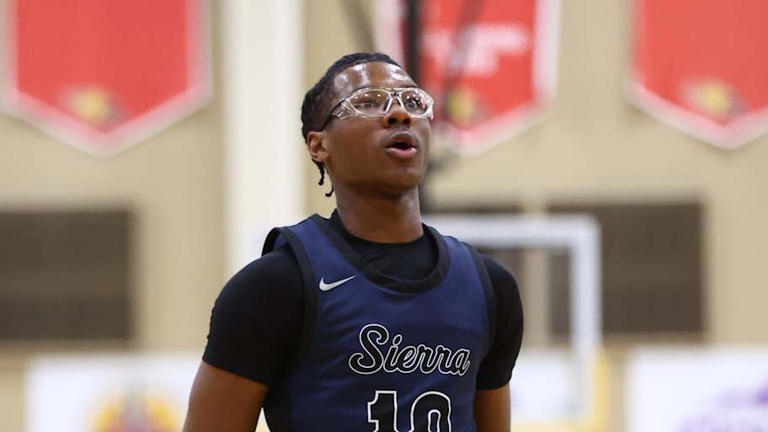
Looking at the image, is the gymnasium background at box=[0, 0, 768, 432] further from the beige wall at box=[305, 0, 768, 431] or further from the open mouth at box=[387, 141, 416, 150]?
the open mouth at box=[387, 141, 416, 150]

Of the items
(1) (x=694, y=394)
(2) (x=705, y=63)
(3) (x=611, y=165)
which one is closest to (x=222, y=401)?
(1) (x=694, y=394)

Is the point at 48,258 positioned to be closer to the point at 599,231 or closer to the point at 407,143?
the point at 599,231

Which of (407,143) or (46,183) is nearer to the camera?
(407,143)

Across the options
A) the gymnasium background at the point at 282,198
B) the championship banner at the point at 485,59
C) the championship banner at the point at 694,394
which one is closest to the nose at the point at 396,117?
the championship banner at the point at 694,394

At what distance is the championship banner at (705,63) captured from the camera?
10.4 metres

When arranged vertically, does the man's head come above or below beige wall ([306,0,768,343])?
below

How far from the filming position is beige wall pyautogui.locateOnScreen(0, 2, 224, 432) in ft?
36.2

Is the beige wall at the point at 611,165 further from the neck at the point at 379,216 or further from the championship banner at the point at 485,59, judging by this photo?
the neck at the point at 379,216

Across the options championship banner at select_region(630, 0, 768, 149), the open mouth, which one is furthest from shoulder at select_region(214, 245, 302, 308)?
championship banner at select_region(630, 0, 768, 149)

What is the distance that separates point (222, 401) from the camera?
199 cm

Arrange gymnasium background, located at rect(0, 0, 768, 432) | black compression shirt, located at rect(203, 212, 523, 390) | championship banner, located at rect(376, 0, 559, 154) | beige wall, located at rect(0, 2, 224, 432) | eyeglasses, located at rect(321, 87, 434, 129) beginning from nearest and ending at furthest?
black compression shirt, located at rect(203, 212, 523, 390) < eyeglasses, located at rect(321, 87, 434, 129) < championship banner, located at rect(376, 0, 559, 154) < gymnasium background, located at rect(0, 0, 768, 432) < beige wall, located at rect(0, 2, 224, 432)

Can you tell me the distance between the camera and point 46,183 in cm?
1116

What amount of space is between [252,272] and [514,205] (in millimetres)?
8951

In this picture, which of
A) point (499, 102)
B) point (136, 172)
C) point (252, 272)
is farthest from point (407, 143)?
point (136, 172)
